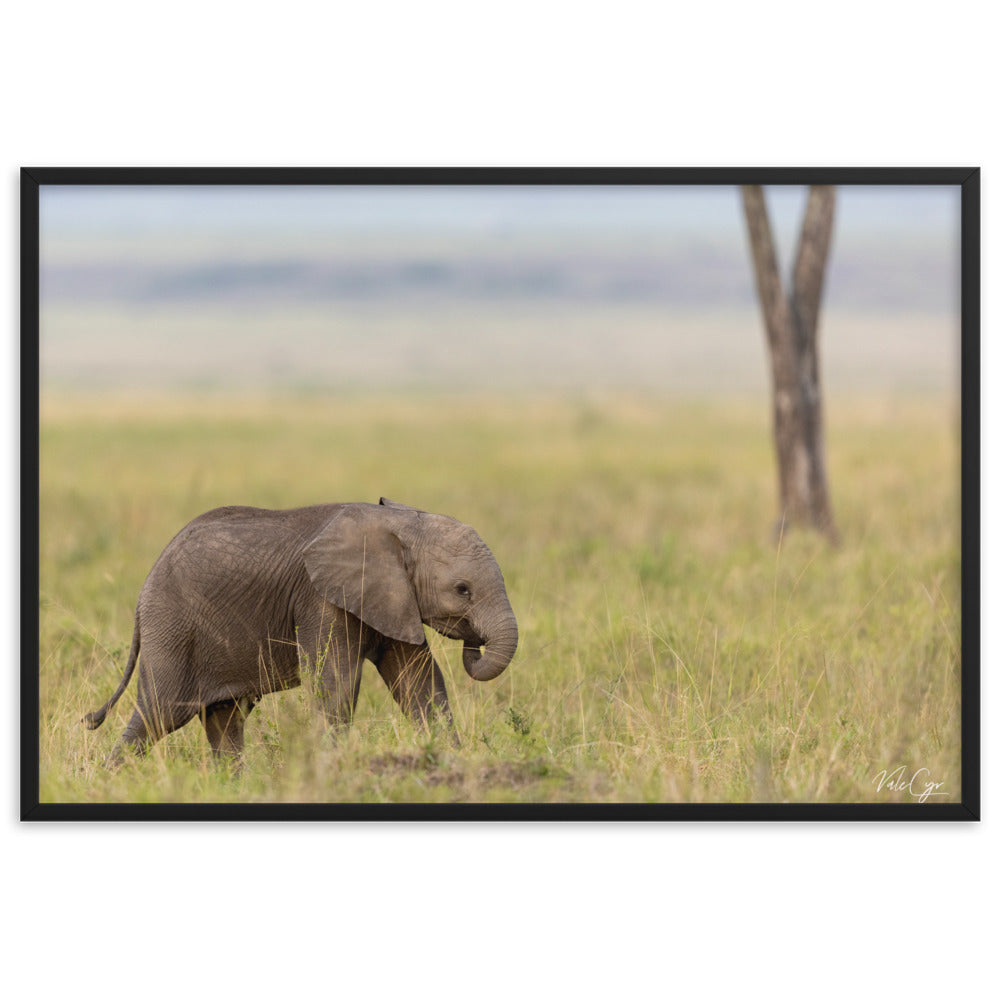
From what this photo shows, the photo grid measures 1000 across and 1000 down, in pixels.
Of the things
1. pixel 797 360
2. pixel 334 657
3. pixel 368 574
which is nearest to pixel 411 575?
pixel 368 574

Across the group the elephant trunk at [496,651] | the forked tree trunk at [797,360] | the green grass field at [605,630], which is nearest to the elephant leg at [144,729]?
the green grass field at [605,630]

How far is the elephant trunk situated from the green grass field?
466 mm

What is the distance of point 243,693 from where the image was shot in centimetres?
646

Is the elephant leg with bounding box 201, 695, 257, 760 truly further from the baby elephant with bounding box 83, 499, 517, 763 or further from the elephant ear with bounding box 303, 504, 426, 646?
the elephant ear with bounding box 303, 504, 426, 646

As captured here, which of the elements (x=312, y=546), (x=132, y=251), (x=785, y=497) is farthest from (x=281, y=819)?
(x=785, y=497)

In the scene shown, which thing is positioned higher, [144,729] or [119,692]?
[119,692]

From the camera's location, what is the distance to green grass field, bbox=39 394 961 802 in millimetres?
6281

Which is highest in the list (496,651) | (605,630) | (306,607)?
(306,607)

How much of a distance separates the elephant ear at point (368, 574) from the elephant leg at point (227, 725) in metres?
0.80

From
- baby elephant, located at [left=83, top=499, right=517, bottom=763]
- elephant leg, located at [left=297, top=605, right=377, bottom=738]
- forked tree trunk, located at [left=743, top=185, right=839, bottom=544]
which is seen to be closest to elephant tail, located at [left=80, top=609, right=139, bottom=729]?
baby elephant, located at [left=83, top=499, right=517, bottom=763]

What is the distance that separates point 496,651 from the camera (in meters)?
6.02

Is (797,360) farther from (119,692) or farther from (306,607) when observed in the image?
(119,692)

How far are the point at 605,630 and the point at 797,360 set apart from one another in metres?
5.46

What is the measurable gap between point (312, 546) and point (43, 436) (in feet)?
4.67
